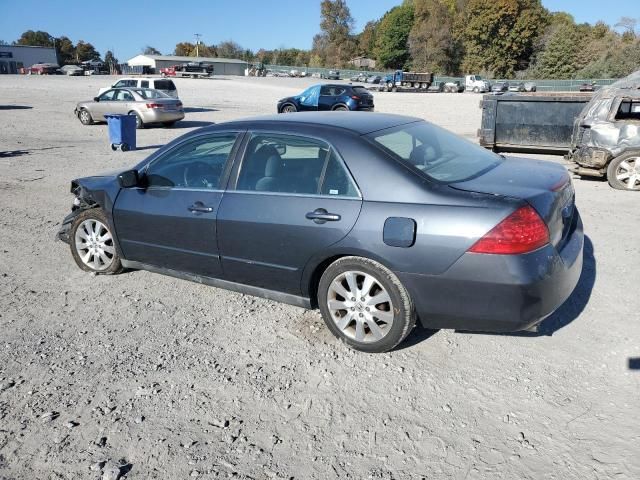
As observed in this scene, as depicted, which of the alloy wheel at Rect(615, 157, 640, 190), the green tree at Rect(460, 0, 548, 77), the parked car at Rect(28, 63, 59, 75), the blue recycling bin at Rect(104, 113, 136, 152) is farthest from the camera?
the green tree at Rect(460, 0, 548, 77)

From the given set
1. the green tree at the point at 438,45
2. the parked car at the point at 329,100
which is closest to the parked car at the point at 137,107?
the parked car at the point at 329,100

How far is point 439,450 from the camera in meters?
2.67

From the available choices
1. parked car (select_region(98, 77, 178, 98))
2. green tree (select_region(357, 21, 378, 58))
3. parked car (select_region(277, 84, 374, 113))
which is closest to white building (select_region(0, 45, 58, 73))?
green tree (select_region(357, 21, 378, 58))

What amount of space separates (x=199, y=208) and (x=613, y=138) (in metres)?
7.22

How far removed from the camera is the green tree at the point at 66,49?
11765 cm

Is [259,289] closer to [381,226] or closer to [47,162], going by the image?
[381,226]

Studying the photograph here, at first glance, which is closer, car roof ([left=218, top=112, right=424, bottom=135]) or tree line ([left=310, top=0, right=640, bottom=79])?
car roof ([left=218, top=112, right=424, bottom=135])

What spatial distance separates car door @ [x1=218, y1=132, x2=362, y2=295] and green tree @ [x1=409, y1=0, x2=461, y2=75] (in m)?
89.8

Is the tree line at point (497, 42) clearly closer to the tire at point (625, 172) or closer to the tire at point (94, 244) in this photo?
the tire at point (625, 172)

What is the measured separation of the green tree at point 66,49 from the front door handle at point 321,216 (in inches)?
5134

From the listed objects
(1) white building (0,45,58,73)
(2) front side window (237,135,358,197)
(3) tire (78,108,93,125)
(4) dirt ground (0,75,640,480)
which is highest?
(1) white building (0,45,58,73)

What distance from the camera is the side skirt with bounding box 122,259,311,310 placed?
384cm

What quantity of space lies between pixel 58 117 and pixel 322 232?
21970mm

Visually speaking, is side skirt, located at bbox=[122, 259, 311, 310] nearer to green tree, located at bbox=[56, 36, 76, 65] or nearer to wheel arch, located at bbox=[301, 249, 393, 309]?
wheel arch, located at bbox=[301, 249, 393, 309]
